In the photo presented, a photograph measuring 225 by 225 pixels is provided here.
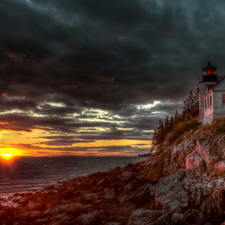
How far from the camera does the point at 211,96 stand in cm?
3288

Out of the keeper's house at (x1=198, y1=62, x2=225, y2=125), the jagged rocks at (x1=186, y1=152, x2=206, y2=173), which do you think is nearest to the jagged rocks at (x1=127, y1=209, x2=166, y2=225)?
the jagged rocks at (x1=186, y1=152, x2=206, y2=173)

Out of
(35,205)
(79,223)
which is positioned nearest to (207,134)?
(79,223)

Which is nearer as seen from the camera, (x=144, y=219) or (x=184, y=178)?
(x=144, y=219)

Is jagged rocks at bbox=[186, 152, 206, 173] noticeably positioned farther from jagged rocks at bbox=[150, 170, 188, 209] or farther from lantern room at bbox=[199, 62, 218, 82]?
lantern room at bbox=[199, 62, 218, 82]

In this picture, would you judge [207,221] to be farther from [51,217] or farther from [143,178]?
[51,217]

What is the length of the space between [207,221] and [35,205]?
18.8 metres

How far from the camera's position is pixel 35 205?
85.1ft

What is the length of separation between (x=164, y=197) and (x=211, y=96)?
19830 mm

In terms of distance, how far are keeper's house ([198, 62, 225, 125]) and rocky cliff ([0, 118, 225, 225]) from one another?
7584mm

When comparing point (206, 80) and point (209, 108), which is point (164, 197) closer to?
point (209, 108)

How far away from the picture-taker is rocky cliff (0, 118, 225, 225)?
16.7 metres

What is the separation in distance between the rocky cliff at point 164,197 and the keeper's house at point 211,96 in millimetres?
7584

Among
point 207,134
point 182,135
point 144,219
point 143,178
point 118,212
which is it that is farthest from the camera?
point 182,135

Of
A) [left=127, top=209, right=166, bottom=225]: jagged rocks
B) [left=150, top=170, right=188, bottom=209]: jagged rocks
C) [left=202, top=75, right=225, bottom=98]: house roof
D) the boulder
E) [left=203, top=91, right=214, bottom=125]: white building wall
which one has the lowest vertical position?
[left=127, top=209, right=166, bottom=225]: jagged rocks
